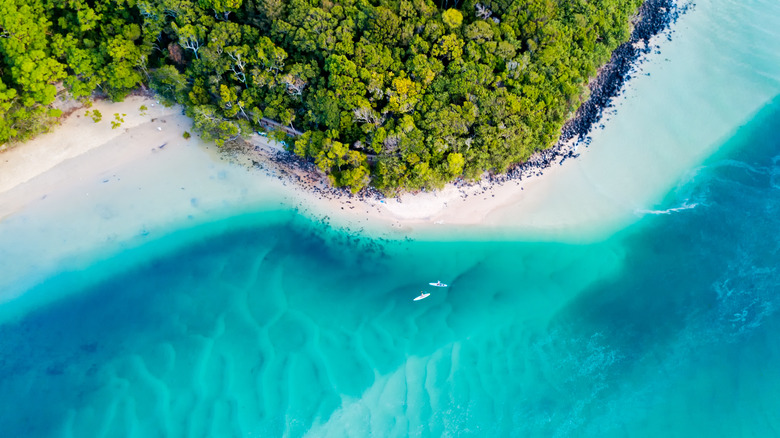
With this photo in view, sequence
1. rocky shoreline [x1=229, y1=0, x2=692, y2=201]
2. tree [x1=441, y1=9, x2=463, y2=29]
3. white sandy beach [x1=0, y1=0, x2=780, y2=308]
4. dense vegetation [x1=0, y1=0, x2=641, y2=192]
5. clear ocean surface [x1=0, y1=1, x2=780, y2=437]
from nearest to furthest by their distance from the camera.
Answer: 1. clear ocean surface [x1=0, y1=1, x2=780, y2=437]
2. dense vegetation [x1=0, y1=0, x2=641, y2=192]
3. white sandy beach [x1=0, y1=0, x2=780, y2=308]
4. tree [x1=441, y1=9, x2=463, y2=29]
5. rocky shoreline [x1=229, y1=0, x2=692, y2=201]

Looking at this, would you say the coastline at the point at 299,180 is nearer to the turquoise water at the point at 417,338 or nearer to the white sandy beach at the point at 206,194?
the white sandy beach at the point at 206,194

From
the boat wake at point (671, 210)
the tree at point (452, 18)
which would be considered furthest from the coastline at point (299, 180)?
the tree at point (452, 18)

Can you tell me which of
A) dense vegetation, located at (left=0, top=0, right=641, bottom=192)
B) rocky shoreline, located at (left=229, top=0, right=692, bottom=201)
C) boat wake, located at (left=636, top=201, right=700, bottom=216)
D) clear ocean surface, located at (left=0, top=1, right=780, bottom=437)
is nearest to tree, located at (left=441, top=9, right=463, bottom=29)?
dense vegetation, located at (left=0, top=0, right=641, bottom=192)

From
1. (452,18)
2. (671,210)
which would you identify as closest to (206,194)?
(452,18)

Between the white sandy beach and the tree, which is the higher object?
the tree

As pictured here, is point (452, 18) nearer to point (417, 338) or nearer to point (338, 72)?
point (338, 72)

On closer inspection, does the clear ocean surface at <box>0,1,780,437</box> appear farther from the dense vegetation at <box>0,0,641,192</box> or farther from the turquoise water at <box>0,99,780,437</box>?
the dense vegetation at <box>0,0,641,192</box>
